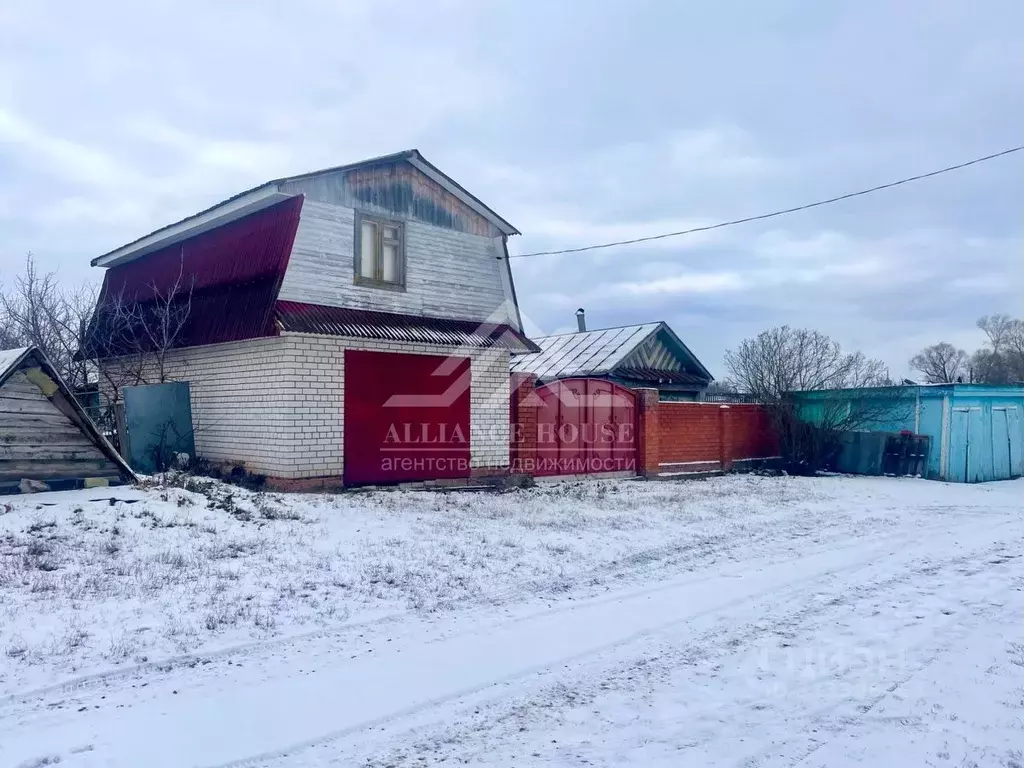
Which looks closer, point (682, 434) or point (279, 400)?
point (279, 400)

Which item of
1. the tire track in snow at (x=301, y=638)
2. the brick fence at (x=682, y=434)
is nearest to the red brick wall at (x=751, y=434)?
the brick fence at (x=682, y=434)

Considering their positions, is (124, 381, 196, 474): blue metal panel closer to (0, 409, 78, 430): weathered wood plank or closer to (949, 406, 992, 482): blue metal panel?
Result: (0, 409, 78, 430): weathered wood plank

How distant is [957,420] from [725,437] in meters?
5.36

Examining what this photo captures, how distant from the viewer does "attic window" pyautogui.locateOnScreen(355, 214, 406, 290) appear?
12.2 meters

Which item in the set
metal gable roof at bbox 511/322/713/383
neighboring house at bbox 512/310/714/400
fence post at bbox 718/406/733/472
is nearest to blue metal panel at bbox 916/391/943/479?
fence post at bbox 718/406/733/472

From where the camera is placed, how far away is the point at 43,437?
9.43 metres

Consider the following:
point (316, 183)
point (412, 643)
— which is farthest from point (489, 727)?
point (316, 183)

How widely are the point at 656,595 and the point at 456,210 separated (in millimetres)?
8861

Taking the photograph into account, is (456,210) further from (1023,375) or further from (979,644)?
(1023,375)

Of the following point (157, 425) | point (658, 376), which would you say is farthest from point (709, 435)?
point (157, 425)

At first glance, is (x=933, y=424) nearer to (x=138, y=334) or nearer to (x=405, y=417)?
(x=405, y=417)

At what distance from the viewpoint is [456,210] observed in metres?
13.6

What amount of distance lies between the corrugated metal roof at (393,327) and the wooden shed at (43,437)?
114 inches

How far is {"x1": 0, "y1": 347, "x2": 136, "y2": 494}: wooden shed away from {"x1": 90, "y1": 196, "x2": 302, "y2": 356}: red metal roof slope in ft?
8.60
